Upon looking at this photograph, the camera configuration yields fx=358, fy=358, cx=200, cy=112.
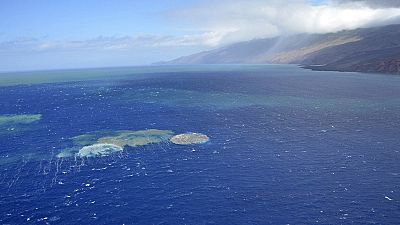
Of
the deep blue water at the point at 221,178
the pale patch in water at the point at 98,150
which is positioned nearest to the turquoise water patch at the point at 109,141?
the pale patch in water at the point at 98,150

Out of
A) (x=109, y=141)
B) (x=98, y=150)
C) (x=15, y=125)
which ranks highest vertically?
(x=15, y=125)

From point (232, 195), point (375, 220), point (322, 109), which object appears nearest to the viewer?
point (375, 220)

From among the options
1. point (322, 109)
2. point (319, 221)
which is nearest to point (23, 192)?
point (319, 221)

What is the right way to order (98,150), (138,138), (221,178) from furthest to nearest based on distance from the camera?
(138,138) < (98,150) < (221,178)

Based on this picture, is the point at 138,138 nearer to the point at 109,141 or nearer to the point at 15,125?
the point at 109,141

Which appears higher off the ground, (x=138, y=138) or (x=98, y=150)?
(x=138, y=138)

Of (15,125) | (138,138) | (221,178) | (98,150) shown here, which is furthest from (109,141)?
(15,125)

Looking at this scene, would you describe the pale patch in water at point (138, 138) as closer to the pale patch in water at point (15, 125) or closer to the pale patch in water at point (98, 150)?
the pale patch in water at point (98, 150)

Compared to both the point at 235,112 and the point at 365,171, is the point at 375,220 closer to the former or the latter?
the point at 365,171

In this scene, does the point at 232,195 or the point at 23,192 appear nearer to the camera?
the point at 232,195

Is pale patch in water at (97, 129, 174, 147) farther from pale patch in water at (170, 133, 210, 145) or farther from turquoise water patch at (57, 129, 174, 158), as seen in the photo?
pale patch in water at (170, 133, 210, 145)
